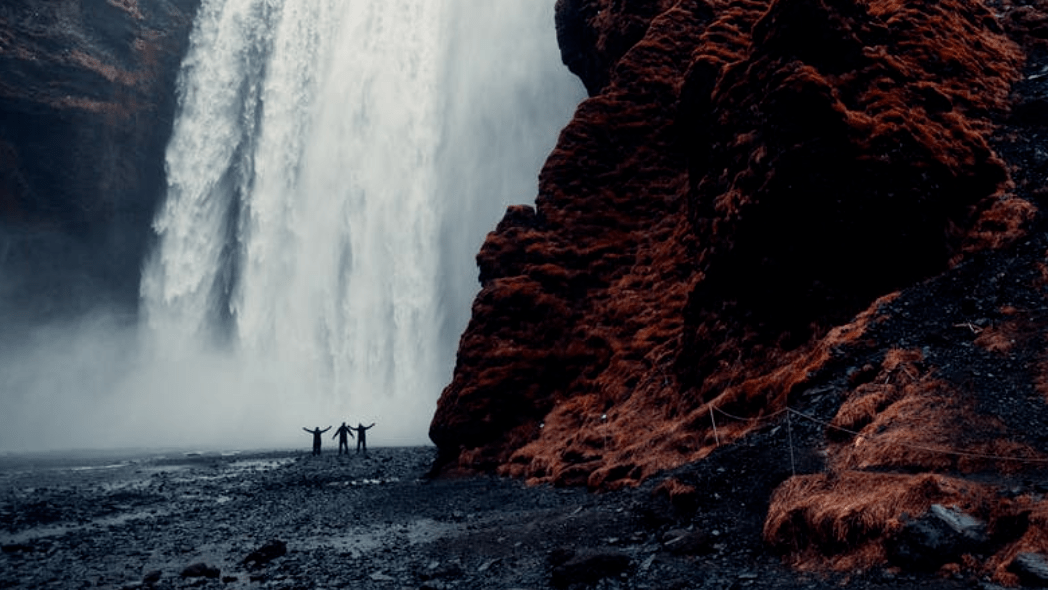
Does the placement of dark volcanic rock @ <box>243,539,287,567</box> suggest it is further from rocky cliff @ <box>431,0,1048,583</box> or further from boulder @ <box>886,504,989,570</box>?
boulder @ <box>886,504,989,570</box>

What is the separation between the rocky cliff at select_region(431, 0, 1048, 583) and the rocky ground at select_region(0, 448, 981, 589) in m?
0.34

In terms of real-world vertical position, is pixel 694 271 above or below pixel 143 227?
below

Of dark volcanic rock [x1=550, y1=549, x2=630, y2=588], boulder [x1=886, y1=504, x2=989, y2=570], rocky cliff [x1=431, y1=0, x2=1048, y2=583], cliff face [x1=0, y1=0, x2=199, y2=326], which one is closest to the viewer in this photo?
boulder [x1=886, y1=504, x2=989, y2=570]

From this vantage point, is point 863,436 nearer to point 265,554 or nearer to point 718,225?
point 718,225

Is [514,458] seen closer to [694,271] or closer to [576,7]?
[694,271]

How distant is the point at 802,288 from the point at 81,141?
6111cm

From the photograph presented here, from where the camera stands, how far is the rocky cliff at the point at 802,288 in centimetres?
823

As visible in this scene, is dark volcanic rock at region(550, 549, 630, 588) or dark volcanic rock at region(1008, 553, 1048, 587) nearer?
dark volcanic rock at region(1008, 553, 1048, 587)

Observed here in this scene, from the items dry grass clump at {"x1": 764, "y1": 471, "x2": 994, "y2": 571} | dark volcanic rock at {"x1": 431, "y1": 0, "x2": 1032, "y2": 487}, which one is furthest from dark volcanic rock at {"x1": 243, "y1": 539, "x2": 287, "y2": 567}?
dry grass clump at {"x1": 764, "y1": 471, "x2": 994, "y2": 571}

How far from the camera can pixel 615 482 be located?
14023mm

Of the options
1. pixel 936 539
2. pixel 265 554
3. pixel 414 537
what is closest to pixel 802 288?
pixel 936 539

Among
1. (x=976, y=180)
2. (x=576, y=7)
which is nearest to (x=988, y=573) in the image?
(x=976, y=180)

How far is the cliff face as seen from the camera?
5294 cm

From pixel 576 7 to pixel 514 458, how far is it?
24.1 metres
